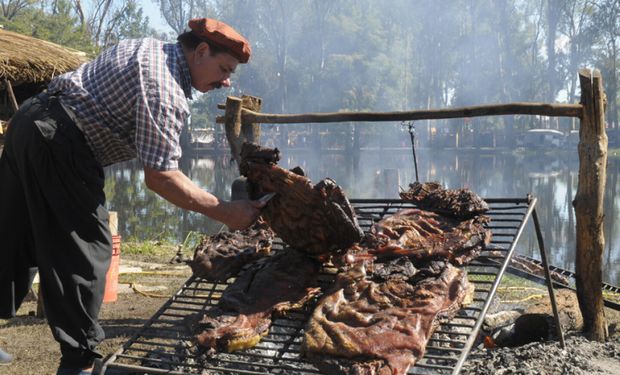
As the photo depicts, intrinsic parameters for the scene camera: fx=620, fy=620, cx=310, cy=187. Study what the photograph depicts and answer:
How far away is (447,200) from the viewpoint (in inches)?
177

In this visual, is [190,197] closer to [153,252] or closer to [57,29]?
[153,252]

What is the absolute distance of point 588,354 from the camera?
4777 millimetres

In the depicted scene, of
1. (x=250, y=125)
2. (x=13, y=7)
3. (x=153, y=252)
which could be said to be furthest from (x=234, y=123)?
(x=13, y=7)

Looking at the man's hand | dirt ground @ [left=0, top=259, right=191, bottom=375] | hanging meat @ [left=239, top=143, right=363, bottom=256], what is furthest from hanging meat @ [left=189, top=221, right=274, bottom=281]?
dirt ground @ [left=0, top=259, right=191, bottom=375]

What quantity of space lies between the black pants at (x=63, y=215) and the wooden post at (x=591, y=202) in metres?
4.11

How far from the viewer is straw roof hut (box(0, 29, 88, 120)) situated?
30.8 ft

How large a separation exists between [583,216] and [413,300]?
3.09 metres

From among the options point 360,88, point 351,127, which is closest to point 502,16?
point 360,88

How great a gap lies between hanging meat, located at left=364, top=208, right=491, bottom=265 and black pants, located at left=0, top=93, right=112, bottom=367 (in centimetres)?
165

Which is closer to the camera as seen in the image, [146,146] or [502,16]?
[146,146]

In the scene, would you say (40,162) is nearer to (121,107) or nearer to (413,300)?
(121,107)

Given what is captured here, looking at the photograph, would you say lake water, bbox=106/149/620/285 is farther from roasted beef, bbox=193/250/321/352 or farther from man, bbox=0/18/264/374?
man, bbox=0/18/264/374

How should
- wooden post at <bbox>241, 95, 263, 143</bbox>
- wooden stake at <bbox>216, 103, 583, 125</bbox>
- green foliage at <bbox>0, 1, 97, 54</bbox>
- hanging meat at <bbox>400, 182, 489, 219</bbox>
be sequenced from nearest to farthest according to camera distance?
hanging meat at <bbox>400, 182, 489, 219</bbox> < wooden stake at <bbox>216, 103, 583, 125</bbox> < wooden post at <bbox>241, 95, 263, 143</bbox> < green foliage at <bbox>0, 1, 97, 54</bbox>

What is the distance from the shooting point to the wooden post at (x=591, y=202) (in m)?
5.38
